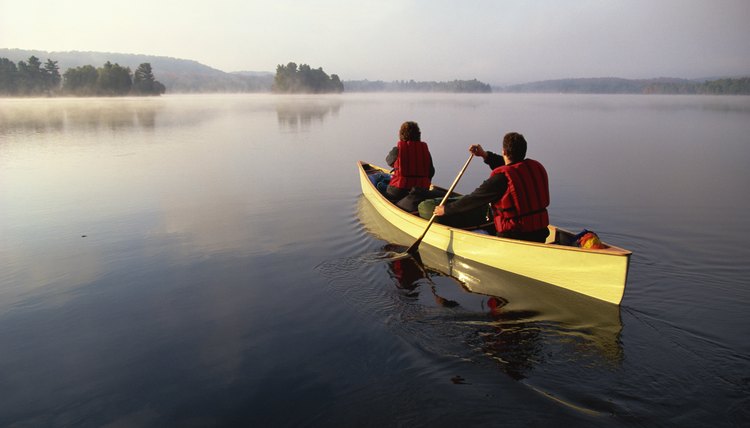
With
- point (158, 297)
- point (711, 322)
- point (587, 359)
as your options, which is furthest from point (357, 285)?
point (711, 322)

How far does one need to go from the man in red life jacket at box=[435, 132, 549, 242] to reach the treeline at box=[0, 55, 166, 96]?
13664 centimetres

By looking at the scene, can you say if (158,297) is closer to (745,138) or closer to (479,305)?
(479,305)

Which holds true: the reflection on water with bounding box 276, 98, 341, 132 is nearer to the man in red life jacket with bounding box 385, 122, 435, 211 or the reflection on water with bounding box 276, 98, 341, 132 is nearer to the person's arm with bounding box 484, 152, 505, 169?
the man in red life jacket with bounding box 385, 122, 435, 211

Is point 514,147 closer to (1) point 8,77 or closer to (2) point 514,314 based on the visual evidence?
(2) point 514,314

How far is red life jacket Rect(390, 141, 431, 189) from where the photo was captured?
32.2ft

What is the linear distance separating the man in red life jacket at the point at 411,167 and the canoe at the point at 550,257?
2.30 ft

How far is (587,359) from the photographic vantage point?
501cm

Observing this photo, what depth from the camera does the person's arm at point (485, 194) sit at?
272 inches

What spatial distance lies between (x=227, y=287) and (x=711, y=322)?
6.44m

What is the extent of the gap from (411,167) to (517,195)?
11.2 ft

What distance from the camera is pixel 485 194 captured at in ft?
23.2

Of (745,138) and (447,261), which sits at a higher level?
(745,138)

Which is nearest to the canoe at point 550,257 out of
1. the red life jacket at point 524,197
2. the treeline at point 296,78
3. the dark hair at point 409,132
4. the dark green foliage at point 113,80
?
the red life jacket at point 524,197

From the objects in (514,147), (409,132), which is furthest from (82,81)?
(514,147)
